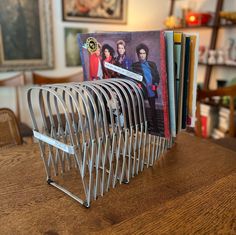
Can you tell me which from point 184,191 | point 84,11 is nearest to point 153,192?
point 184,191

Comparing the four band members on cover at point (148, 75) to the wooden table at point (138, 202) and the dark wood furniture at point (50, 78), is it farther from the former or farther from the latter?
the dark wood furniture at point (50, 78)

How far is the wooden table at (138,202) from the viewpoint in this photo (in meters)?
0.55

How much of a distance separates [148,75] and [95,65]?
0.70 feet

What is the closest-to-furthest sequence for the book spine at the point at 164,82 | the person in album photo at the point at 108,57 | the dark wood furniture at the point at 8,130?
the book spine at the point at 164,82 < the person in album photo at the point at 108,57 < the dark wood furniture at the point at 8,130

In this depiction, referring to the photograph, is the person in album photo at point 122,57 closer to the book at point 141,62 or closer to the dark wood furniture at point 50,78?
the book at point 141,62

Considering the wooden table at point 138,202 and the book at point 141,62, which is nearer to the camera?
the wooden table at point 138,202

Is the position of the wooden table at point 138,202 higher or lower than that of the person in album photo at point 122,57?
lower

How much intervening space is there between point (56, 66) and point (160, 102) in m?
2.00

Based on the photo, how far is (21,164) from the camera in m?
0.88

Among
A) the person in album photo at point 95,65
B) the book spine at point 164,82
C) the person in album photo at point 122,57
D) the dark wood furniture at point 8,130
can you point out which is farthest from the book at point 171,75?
the dark wood furniture at point 8,130

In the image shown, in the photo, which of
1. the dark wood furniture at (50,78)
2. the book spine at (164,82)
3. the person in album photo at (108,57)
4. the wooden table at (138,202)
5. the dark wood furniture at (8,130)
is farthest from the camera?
the dark wood furniture at (50,78)

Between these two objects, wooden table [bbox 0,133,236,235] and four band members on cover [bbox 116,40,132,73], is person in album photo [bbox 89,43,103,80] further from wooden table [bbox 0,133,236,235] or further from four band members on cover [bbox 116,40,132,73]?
wooden table [bbox 0,133,236,235]

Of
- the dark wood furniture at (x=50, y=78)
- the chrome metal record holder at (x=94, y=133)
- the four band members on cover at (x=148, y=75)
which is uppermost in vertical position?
the four band members on cover at (x=148, y=75)

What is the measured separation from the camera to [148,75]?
0.75 metres
